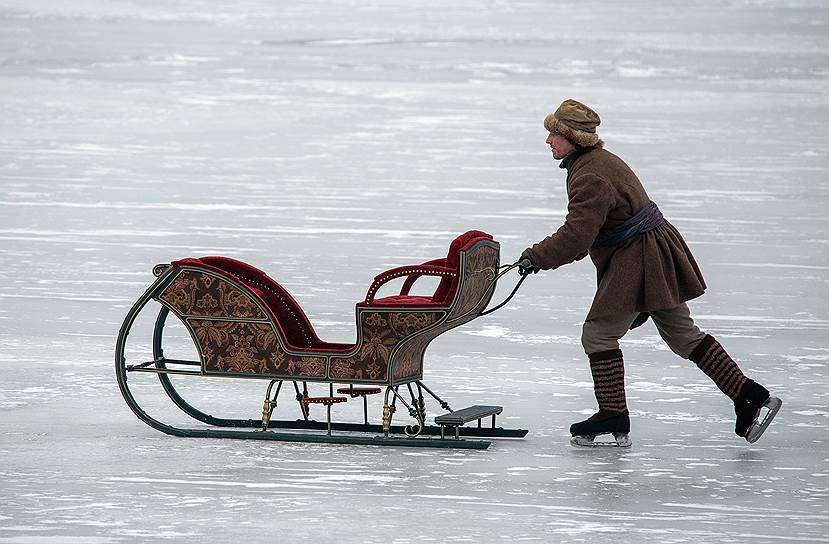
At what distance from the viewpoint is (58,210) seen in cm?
1548

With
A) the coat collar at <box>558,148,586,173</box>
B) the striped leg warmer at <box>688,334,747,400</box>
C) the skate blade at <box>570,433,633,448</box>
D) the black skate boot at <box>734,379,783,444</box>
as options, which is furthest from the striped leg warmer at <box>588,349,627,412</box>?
the coat collar at <box>558,148,586,173</box>

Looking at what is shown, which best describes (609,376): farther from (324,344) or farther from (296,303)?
(296,303)

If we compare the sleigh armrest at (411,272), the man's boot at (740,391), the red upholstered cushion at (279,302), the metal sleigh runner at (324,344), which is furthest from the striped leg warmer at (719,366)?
the red upholstered cushion at (279,302)

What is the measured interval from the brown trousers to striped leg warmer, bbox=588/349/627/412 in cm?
3

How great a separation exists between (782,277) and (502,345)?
3338 mm

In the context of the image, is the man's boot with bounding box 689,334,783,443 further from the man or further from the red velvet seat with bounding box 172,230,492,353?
the red velvet seat with bounding box 172,230,492,353

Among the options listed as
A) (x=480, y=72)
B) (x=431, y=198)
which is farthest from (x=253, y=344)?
(x=480, y=72)

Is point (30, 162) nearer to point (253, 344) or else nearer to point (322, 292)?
point (322, 292)

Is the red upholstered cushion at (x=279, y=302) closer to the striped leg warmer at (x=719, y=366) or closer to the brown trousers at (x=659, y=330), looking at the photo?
the brown trousers at (x=659, y=330)

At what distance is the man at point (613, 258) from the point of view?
6863 millimetres

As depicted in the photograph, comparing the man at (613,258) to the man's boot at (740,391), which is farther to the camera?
the man's boot at (740,391)

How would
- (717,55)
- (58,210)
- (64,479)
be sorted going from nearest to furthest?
(64,479) < (58,210) < (717,55)

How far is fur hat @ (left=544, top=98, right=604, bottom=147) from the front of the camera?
274 inches

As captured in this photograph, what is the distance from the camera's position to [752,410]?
7051mm
